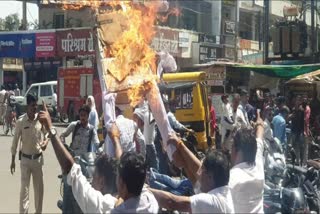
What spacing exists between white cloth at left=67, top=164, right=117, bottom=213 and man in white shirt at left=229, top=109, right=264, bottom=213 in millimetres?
1031

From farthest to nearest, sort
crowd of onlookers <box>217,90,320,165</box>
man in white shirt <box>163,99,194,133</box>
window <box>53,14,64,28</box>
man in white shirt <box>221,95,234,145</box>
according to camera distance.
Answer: window <box>53,14,64,28</box> < man in white shirt <box>221,95,234,145</box> < crowd of onlookers <box>217,90,320,165</box> < man in white shirt <box>163,99,194,133</box>

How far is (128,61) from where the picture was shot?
19.3ft

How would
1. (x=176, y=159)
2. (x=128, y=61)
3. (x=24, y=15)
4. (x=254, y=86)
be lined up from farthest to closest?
1. (x=24, y=15)
2. (x=254, y=86)
3. (x=128, y=61)
4. (x=176, y=159)

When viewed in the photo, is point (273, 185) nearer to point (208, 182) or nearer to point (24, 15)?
point (208, 182)

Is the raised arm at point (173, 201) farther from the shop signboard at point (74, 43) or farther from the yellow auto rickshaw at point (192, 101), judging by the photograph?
the shop signboard at point (74, 43)

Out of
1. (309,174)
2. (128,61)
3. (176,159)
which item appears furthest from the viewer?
(309,174)

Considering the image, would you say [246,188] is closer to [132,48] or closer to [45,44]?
[132,48]

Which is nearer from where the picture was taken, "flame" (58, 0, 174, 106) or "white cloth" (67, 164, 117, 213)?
"white cloth" (67, 164, 117, 213)

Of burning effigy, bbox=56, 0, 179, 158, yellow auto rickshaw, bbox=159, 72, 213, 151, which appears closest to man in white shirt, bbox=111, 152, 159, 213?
burning effigy, bbox=56, 0, 179, 158

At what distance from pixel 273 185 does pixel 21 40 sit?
1116 inches

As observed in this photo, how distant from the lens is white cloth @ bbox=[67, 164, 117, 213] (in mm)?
3631

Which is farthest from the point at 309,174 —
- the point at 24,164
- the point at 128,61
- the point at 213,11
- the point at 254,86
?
the point at 213,11

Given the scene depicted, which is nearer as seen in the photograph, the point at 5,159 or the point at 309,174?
the point at 309,174

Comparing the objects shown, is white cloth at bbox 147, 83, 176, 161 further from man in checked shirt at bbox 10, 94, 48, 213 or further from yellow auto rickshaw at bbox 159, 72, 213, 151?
yellow auto rickshaw at bbox 159, 72, 213, 151
